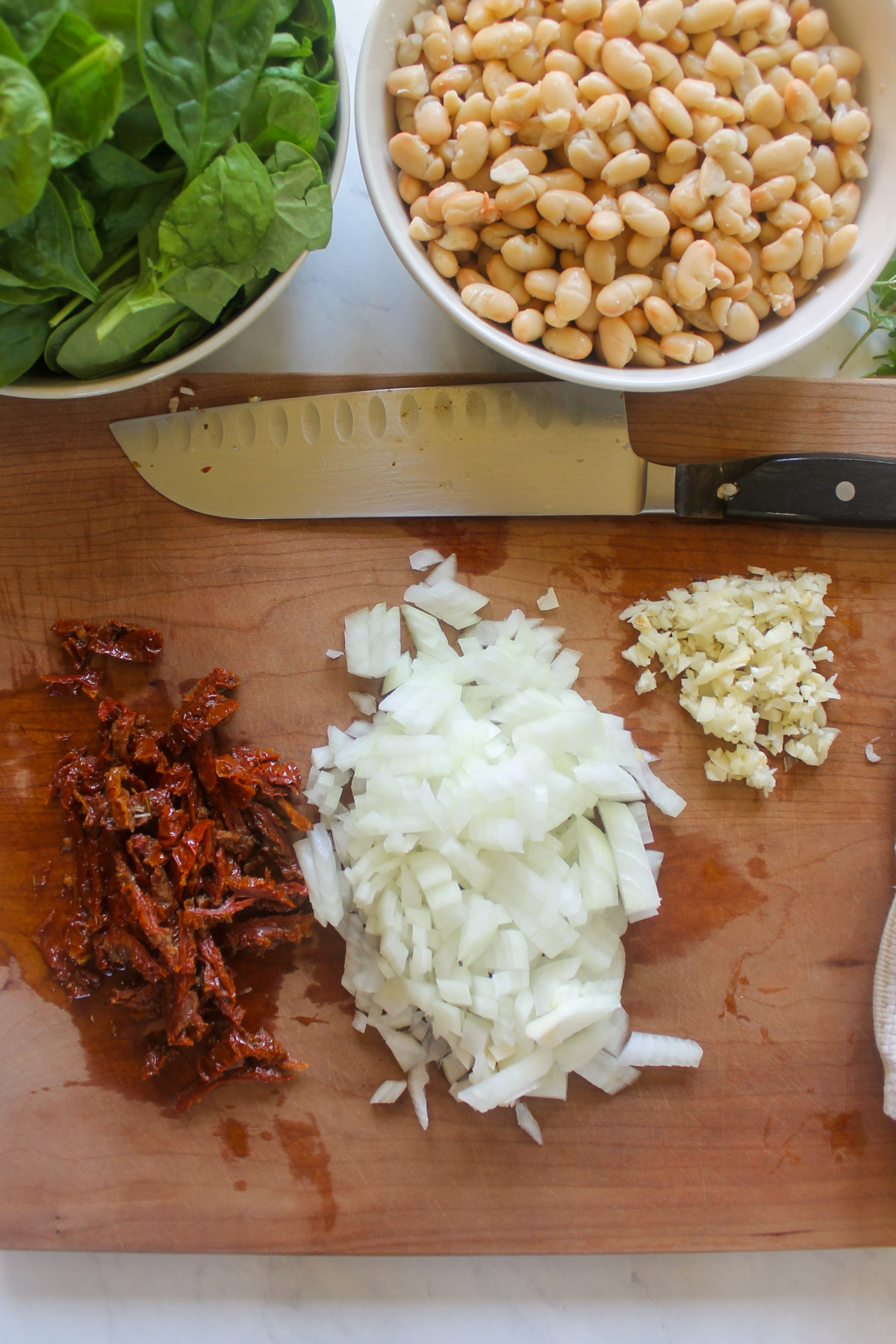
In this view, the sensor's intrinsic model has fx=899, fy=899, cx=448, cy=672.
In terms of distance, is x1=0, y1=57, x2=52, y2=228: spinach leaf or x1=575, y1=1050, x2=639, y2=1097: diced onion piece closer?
x1=0, y1=57, x2=52, y2=228: spinach leaf

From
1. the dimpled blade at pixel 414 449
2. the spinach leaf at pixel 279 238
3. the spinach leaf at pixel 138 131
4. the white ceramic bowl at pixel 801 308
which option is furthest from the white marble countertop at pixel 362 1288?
the spinach leaf at pixel 138 131

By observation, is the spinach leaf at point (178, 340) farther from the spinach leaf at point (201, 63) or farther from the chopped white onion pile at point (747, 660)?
the chopped white onion pile at point (747, 660)

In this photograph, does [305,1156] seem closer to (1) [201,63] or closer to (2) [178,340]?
(2) [178,340]

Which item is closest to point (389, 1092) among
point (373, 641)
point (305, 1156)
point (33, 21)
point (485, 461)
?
point (305, 1156)

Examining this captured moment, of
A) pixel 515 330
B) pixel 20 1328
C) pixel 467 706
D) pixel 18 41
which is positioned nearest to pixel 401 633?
pixel 467 706

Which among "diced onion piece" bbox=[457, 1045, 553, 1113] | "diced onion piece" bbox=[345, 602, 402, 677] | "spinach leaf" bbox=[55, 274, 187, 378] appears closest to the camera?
"spinach leaf" bbox=[55, 274, 187, 378]

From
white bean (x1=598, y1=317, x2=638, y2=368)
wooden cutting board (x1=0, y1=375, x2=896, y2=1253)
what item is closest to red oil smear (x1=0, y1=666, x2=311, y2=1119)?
wooden cutting board (x1=0, y1=375, x2=896, y2=1253)

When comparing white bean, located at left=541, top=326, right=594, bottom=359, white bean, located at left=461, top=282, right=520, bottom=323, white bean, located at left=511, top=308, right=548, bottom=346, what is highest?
white bean, located at left=461, top=282, right=520, bottom=323

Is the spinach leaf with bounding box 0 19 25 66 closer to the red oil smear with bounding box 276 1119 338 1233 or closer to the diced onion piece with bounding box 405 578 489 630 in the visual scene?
the diced onion piece with bounding box 405 578 489 630

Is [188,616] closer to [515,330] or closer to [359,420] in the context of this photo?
[359,420]
